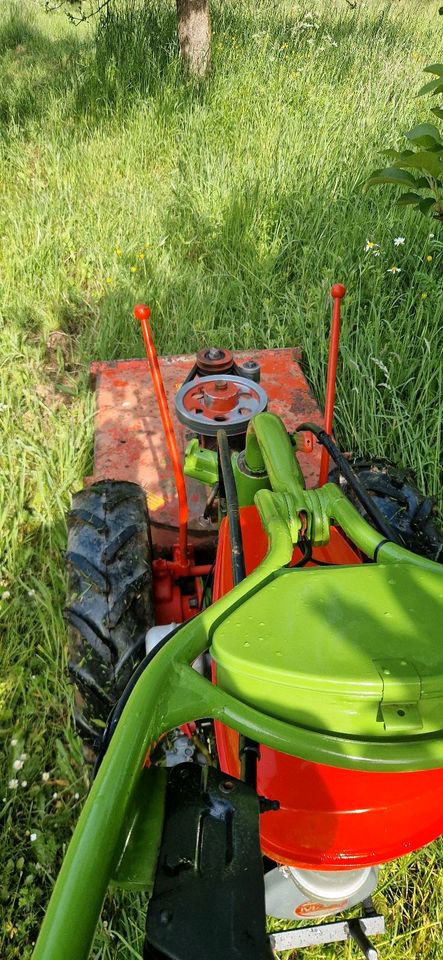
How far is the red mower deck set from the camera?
2086mm

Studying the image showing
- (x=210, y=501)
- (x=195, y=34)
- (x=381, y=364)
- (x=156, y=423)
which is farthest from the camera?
(x=195, y=34)

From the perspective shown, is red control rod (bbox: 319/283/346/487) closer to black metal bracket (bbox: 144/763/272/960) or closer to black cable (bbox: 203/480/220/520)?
black cable (bbox: 203/480/220/520)

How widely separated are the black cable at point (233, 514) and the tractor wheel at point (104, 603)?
0.31 meters

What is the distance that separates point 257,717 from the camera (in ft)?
2.54

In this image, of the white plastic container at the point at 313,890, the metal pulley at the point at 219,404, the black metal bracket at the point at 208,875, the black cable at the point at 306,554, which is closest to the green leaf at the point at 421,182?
the metal pulley at the point at 219,404

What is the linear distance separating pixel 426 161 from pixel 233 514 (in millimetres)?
784

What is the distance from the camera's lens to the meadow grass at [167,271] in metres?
1.71

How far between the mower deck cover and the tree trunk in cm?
528

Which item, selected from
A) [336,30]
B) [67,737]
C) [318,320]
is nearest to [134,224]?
[318,320]

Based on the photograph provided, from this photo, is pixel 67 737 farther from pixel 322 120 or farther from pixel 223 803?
pixel 322 120

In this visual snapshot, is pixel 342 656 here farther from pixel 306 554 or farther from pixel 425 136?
pixel 425 136

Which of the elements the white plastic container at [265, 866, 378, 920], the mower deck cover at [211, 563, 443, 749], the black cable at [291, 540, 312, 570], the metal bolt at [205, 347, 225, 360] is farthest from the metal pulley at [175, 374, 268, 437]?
the white plastic container at [265, 866, 378, 920]

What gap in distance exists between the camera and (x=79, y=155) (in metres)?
4.39

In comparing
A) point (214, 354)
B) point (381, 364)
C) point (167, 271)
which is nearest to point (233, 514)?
point (214, 354)
